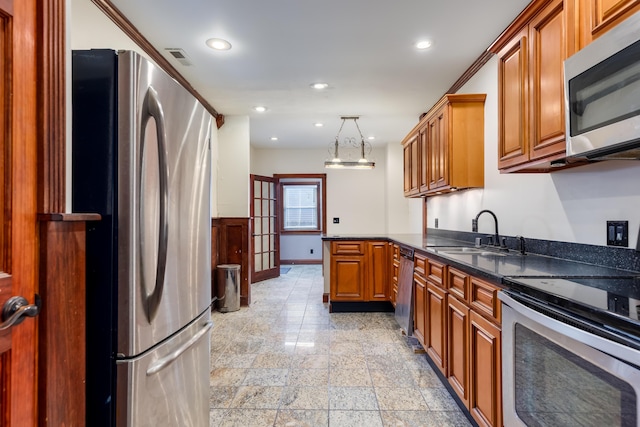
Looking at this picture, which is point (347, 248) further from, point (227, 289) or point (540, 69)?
point (540, 69)

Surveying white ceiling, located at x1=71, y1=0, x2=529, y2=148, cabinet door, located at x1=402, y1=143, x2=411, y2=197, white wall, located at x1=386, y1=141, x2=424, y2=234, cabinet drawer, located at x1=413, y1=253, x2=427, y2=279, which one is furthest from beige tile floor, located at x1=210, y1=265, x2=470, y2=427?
white wall, located at x1=386, y1=141, x2=424, y2=234

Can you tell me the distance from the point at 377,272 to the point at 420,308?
4.15ft

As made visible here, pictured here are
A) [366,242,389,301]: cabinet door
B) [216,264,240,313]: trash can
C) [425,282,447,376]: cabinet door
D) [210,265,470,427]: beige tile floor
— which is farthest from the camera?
[216,264,240,313]: trash can

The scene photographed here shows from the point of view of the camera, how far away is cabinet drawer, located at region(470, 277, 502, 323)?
4.87 feet

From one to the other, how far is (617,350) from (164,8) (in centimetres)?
288

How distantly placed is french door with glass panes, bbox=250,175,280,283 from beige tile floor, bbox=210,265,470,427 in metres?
2.07

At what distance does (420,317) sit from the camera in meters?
2.67

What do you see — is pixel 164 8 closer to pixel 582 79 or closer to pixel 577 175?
pixel 582 79

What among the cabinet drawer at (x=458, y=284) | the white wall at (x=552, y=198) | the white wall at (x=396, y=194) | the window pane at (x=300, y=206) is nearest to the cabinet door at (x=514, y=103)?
the white wall at (x=552, y=198)

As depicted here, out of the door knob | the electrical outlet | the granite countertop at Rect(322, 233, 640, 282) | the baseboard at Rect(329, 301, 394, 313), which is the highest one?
the electrical outlet

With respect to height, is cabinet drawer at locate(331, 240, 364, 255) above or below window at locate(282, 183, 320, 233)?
below

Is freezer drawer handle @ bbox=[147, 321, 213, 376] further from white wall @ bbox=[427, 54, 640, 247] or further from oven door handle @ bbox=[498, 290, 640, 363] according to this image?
white wall @ bbox=[427, 54, 640, 247]

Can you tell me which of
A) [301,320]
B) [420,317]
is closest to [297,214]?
[301,320]

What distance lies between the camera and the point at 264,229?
6.20 meters
